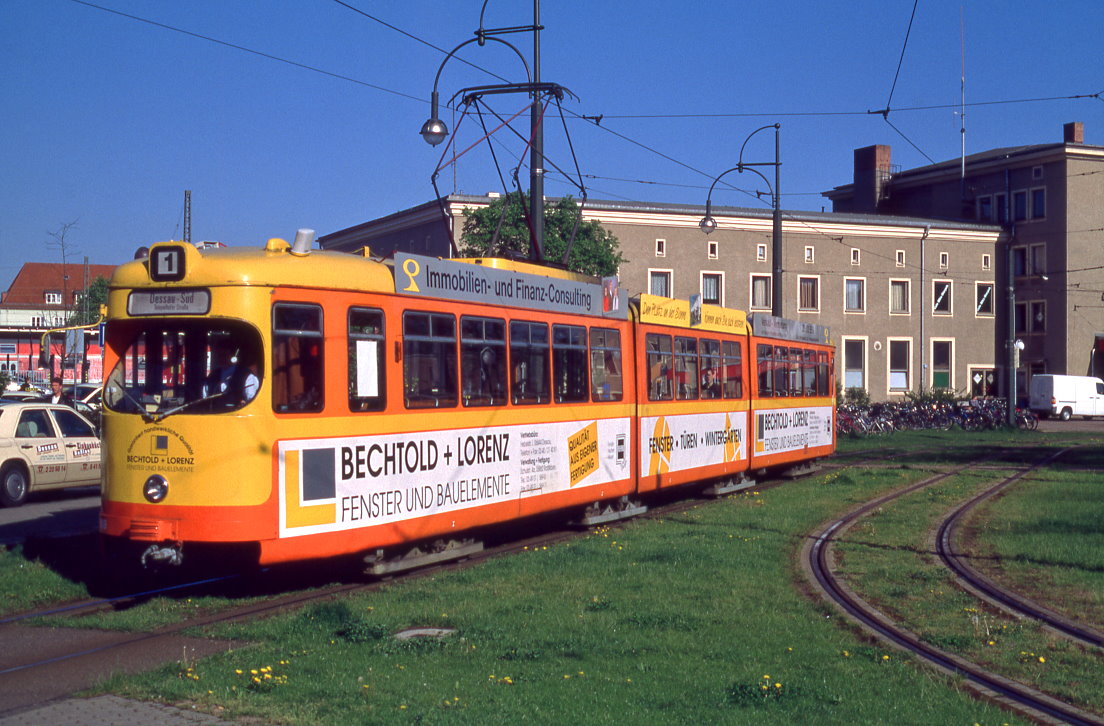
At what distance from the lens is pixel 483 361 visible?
41.0ft

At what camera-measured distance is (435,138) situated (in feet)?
56.2

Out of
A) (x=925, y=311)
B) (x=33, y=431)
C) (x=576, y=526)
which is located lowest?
(x=576, y=526)

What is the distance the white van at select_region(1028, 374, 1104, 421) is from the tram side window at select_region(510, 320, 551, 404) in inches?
1916

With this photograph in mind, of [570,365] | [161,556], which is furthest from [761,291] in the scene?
[161,556]

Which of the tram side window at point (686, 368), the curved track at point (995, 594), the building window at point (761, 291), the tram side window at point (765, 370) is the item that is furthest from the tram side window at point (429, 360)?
the building window at point (761, 291)

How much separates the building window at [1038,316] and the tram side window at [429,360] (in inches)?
2194

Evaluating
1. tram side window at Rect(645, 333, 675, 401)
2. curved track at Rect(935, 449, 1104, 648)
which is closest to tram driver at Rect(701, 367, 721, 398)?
tram side window at Rect(645, 333, 675, 401)

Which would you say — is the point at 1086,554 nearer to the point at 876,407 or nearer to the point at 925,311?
the point at 876,407

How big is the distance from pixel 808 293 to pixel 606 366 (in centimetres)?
4206

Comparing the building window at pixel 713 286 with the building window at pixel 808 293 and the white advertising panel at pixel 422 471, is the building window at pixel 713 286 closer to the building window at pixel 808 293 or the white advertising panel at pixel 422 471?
the building window at pixel 808 293

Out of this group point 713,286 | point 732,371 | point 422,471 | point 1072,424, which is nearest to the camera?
point 422,471

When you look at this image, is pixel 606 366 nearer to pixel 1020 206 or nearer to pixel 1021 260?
pixel 1020 206

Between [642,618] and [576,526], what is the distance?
23.0ft

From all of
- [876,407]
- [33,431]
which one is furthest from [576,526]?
[876,407]
